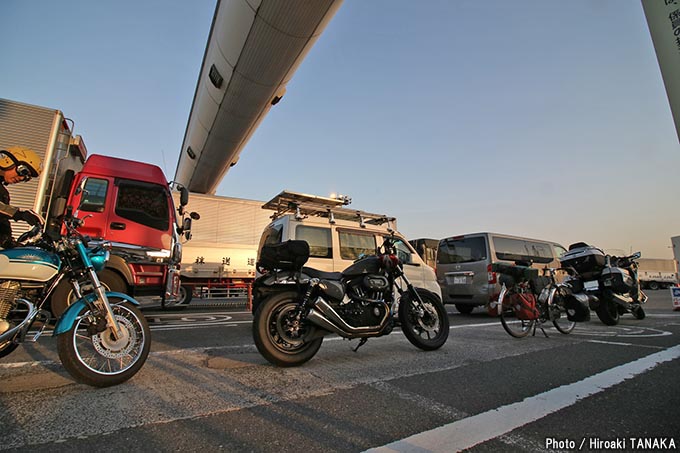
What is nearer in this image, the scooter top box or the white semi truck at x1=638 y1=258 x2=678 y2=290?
the scooter top box

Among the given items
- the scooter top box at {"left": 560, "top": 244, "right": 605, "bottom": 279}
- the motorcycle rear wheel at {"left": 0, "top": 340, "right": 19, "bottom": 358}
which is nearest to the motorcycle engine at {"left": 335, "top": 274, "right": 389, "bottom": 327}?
the motorcycle rear wheel at {"left": 0, "top": 340, "right": 19, "bottom": 358}

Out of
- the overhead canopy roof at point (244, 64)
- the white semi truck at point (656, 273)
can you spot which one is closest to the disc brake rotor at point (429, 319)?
the overhead canopy roof at point (244, 64)

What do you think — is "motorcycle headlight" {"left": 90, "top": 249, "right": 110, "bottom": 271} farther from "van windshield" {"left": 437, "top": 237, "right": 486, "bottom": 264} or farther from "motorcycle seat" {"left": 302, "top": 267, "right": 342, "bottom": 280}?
"van windshield" {"left": 437, "top": 237, "right": 486, "bottom": 264}

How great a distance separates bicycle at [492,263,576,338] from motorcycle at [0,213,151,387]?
4844 millimetres

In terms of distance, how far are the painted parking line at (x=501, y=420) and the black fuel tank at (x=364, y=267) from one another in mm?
1950

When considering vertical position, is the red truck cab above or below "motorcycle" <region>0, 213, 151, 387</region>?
above

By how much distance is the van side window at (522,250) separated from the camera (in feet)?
29.6

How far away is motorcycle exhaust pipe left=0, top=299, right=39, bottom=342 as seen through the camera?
2.45m

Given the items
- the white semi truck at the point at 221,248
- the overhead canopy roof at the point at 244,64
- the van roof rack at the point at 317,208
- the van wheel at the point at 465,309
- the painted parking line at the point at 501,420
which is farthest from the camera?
the overhead canopy roof at the point at 244,64

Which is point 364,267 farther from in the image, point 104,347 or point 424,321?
point 104,347

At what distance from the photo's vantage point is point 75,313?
2682 millimetres

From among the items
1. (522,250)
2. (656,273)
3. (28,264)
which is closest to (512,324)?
(522,250)

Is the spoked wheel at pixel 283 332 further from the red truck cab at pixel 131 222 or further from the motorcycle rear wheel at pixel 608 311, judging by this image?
the motorcycle rear wheel at pixel 608 311

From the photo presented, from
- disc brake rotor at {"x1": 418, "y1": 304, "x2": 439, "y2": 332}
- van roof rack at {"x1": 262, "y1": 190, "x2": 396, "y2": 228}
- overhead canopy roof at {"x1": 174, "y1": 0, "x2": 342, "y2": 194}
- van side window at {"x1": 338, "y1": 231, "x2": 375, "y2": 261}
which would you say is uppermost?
overhead canopy roof at {"x1": 174, "y1": 0, "x2": 342, "y2": 194}
